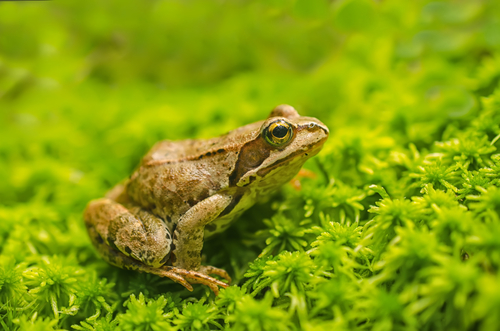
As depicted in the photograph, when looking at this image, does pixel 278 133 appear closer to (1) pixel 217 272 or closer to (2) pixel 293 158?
(2) pixel 293 158

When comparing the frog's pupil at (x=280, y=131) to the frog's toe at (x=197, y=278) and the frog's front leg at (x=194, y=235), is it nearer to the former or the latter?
the frog's front leg at (x=194, y=235)

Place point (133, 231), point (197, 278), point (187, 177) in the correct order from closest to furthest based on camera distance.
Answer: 1. point (197, 278)
2. point (133, 231)
3. point (187, 177)

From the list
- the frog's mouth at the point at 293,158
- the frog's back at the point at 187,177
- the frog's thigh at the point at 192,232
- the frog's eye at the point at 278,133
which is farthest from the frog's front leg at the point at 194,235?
the frog's eye at the point at 278,133

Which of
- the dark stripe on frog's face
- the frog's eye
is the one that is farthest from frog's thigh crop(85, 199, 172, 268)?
the frog's eye

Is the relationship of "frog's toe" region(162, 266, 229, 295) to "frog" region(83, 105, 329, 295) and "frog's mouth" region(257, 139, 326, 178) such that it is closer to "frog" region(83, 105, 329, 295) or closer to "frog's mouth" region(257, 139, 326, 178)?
"frog" region(83, 105, 329, 295)

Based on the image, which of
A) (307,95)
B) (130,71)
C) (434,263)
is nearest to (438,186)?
(434,263)

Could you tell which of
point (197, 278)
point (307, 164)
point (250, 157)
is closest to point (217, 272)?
point (197, 278)

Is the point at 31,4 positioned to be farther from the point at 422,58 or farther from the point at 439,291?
the point at 439,291

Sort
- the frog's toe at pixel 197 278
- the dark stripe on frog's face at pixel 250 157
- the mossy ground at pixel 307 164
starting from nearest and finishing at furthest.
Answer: the mossy ground at pixel 307 164 → the frog's toe at pixel 197 278 → the dark stripe on frog's face at pixel 250 157

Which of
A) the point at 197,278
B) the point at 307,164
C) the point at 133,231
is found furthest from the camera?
the point at 307,164
